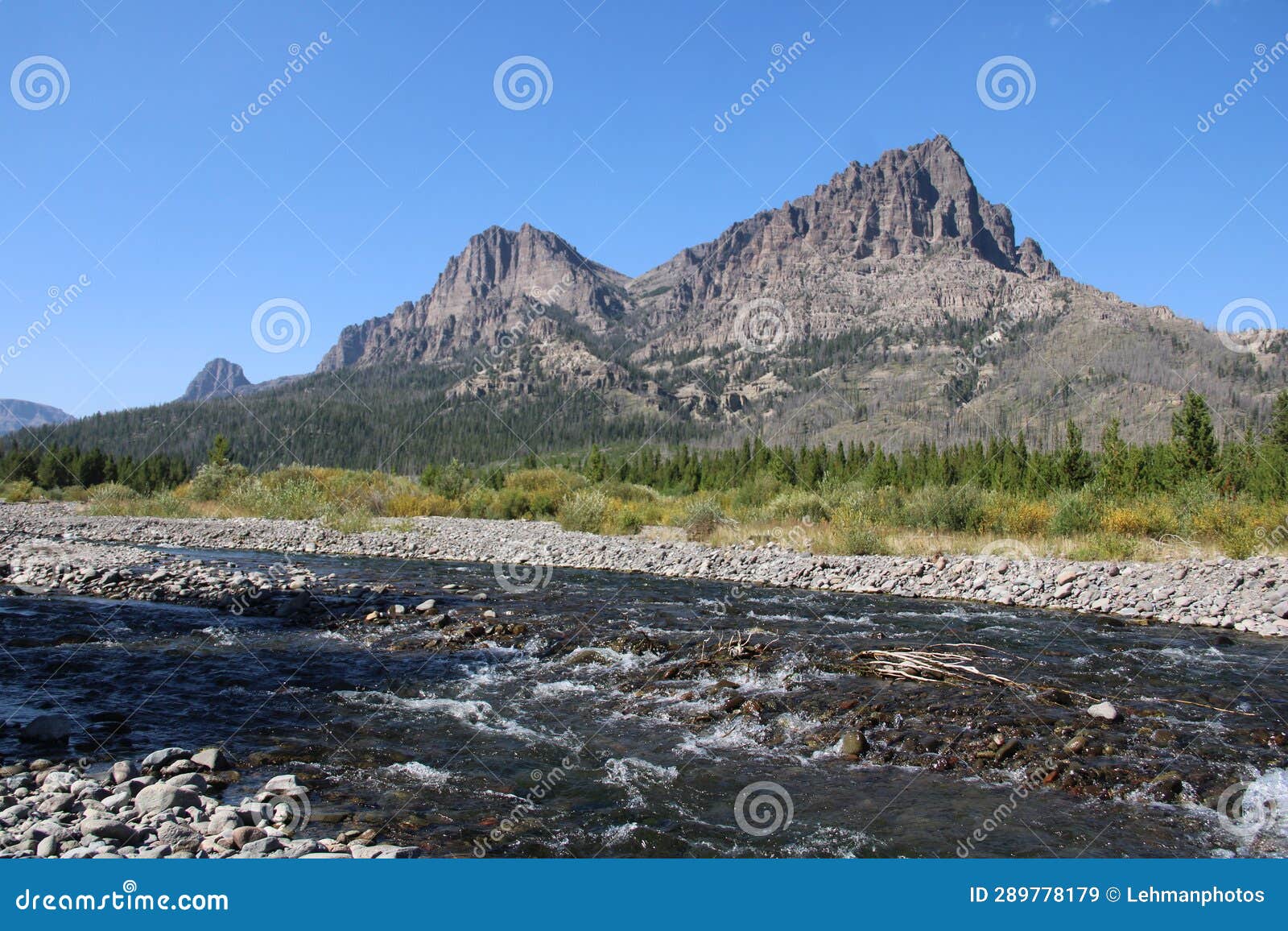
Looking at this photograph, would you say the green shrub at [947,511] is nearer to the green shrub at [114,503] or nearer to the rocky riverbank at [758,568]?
the rocky riverbank at [758,568]

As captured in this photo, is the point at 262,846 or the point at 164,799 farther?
the point at 164,799

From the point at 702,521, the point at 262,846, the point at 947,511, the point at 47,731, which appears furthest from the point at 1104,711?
Answer: the point at 702,521

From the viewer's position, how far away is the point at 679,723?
Answer: 7828 mm

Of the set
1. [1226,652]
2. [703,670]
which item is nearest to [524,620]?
[703,670]

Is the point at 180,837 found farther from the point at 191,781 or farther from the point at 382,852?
the point at 382,852

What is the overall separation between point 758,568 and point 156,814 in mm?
16026

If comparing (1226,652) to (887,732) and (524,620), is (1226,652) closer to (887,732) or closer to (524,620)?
(887,732)

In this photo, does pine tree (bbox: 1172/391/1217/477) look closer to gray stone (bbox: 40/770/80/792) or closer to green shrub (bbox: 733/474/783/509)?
green shrub (bbox: 733/474/783/509)

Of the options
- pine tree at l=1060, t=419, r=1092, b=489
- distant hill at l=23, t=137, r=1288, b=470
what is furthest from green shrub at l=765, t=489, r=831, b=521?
distant hill at l=23, t=137, r=1288, b=470

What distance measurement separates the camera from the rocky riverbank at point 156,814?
4555 millimetres

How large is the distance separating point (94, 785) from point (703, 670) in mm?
6658

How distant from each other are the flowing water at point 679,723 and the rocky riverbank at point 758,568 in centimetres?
157

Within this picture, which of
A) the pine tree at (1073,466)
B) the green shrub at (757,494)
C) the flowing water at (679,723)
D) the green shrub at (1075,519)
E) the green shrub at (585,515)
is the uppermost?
the pine tree at (1073,466)

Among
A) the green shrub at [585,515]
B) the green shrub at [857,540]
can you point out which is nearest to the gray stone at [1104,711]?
the green shrub at [857,540]
